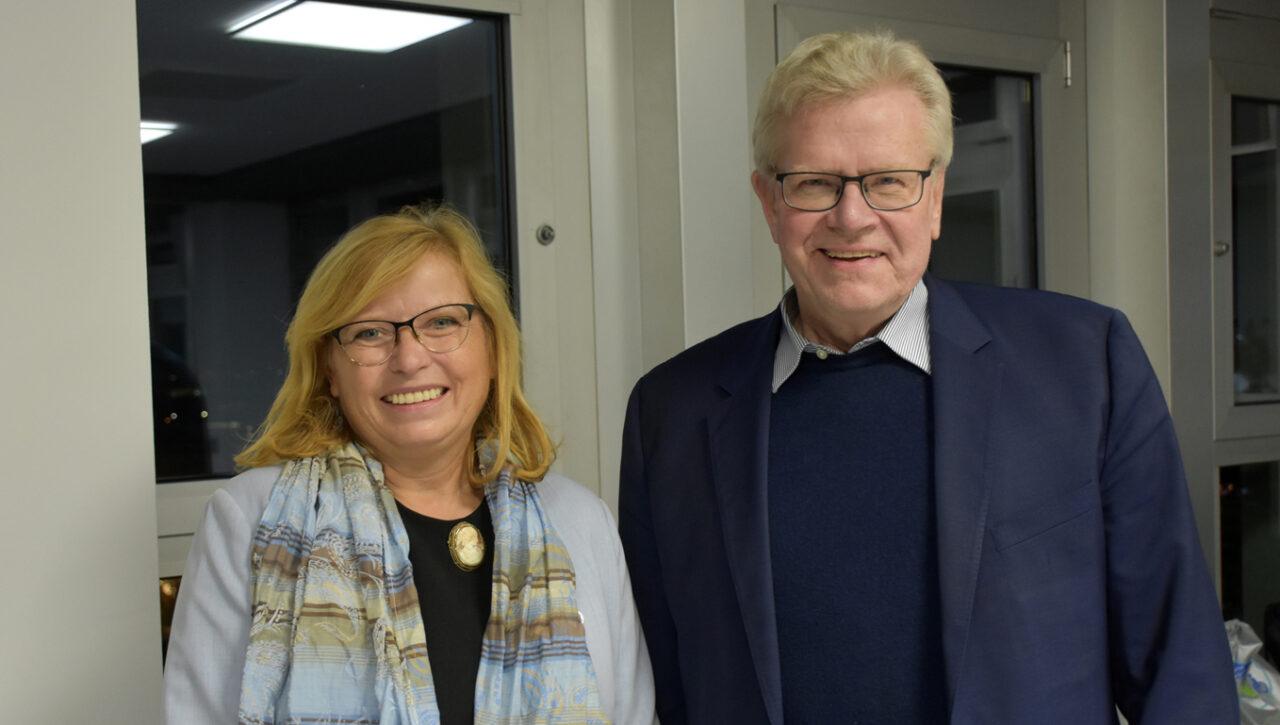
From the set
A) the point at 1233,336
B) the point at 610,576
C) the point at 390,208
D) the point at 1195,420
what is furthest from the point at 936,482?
the point at 1233,336

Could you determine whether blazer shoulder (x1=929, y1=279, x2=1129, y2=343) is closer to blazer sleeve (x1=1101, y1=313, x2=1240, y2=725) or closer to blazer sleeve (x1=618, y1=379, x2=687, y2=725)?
blazer sleeve (x1=1101, y1=313, x2=1240, y2=725)

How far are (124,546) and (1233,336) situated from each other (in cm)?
274

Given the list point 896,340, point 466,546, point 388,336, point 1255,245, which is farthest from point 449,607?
point 1255,245

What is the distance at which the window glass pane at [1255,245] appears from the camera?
→ 3.14 metres


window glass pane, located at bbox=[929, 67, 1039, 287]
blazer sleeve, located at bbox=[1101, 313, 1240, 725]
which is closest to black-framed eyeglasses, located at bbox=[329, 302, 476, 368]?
blazer sleeve, located at bbox=[1101, 313, 1240, 725]

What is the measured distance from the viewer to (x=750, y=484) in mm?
1606

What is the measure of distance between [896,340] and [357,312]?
72 centimetres

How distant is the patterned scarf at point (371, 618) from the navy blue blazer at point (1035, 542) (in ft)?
0.70

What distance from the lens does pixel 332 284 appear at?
5.28 feet

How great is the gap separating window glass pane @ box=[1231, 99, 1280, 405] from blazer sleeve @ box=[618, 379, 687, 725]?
6.81ft

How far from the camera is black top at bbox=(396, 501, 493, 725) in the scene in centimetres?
156

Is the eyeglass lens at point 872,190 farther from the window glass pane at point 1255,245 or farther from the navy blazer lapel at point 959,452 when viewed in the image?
the window glass pane at point 1255,245

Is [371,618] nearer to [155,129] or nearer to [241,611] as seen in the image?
[241,611]

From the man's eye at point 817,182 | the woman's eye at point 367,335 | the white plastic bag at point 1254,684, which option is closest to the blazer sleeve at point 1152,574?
the man's eye at point 817,182
